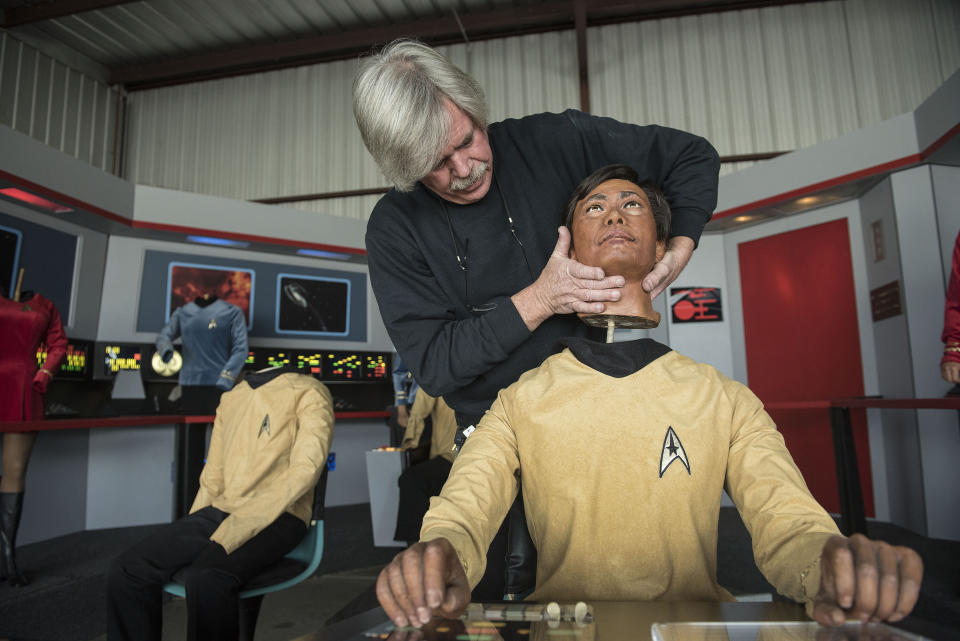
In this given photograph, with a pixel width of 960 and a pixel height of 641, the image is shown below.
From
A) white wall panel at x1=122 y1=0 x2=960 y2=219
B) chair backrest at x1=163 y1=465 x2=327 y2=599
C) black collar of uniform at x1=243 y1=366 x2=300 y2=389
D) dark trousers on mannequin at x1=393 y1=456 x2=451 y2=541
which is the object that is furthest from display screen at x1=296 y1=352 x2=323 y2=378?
chair backrest at x1=163 y1=465 x2=327 y2=599

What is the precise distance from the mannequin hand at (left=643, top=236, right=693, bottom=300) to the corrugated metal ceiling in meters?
6.82

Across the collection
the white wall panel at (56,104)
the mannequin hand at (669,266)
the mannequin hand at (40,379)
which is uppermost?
the white wall panel at (56,104)

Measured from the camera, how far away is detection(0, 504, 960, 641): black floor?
108 inches

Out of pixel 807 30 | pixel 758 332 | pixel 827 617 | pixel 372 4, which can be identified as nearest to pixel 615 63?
pixel 807 30

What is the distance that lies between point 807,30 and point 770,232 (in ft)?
11.0

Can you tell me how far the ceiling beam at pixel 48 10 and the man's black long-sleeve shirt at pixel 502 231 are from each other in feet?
22.3

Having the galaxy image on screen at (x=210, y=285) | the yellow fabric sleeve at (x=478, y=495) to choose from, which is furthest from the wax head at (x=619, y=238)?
the galaxy image on screen at (x=210, y=285)

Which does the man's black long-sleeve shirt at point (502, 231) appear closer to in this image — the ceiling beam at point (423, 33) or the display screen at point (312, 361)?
the display screen at point (312, 361)

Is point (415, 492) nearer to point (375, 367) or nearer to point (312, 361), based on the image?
point (312, 361)

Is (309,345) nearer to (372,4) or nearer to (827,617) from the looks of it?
(372,4)

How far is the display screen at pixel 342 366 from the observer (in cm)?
645

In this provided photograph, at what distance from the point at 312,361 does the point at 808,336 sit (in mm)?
4711

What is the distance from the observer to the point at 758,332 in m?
5.79

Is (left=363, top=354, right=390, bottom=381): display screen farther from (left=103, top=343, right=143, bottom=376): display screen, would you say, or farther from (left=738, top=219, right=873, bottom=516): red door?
(left=738, top=219, right=873, bottom=516): red door
